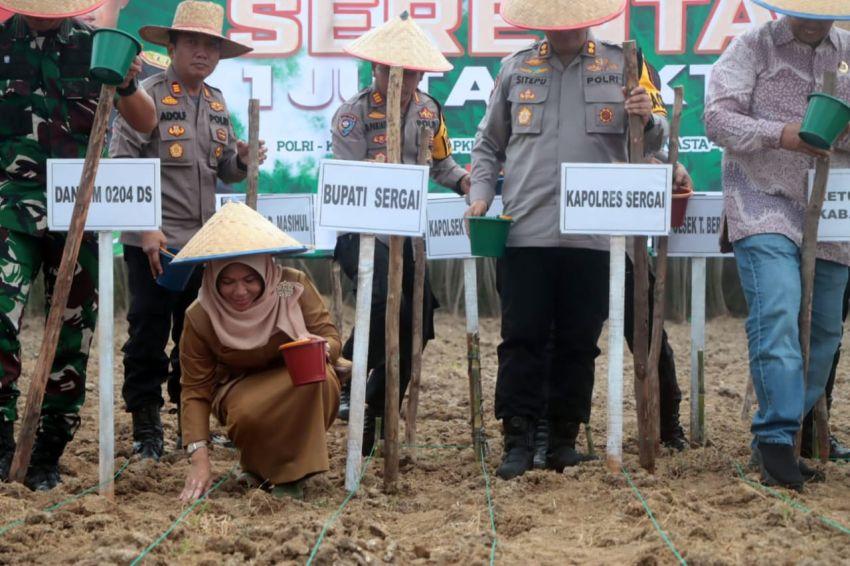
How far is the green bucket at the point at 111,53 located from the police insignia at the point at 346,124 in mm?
1571

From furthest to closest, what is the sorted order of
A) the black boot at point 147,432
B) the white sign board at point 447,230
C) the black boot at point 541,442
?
the white sign board at point 447,230 < the black boot at point 147,432 < the black boot at point 541,442

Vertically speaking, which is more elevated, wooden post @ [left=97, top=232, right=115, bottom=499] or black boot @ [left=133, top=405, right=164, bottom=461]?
wooden post @ [left=97, top=232, right=115, bottom=499]

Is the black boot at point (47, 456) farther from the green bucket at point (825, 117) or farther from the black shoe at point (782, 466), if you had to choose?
the green bucket at point (825, 117)

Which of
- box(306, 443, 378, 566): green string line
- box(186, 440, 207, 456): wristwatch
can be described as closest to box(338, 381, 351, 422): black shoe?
box(306, 443, 378, 566): green string line

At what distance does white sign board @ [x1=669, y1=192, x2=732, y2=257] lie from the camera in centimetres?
581

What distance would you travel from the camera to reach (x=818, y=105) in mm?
4586

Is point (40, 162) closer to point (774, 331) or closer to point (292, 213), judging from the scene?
point (292, 213)

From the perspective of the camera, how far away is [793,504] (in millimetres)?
4453

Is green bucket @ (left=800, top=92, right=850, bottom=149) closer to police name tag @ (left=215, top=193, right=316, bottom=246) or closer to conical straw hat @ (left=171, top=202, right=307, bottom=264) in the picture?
conical straw hat @ (left=171, top=202, right=307, bottom=264)

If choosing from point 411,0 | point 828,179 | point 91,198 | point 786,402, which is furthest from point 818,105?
point 411,0

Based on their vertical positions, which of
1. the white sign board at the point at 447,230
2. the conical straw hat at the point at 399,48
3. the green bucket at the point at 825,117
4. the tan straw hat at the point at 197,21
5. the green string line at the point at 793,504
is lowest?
the green string line at the point at 793,504

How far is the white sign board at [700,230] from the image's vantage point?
581 centimetres

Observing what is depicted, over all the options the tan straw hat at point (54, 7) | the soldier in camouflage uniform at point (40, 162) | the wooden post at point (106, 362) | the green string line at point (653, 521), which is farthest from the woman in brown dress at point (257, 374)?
the green string line at point (653, 521)

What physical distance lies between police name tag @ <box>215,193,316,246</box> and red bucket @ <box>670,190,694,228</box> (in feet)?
5.81
